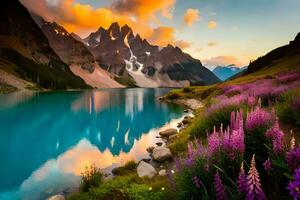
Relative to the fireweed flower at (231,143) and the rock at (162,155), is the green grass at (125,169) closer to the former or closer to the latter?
the rock at (162,155)

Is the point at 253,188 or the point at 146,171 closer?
the point at 253,188

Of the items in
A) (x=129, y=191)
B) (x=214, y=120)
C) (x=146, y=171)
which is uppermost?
(x=214, y=120)

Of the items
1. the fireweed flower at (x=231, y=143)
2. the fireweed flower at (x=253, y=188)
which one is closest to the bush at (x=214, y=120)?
the fireweed flower at (x=231, y=143)

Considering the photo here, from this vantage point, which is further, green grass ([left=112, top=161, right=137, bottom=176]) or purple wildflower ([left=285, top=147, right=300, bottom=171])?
green grass ([left=112, top=161, right=137, bottom=176])

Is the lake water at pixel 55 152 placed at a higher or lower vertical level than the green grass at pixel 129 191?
lower

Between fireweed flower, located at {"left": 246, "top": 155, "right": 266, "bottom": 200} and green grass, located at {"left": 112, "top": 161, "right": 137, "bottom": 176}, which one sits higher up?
fireweed flower, located at {"left": 246, "top": 155, "right": 266, "bottom": 200}

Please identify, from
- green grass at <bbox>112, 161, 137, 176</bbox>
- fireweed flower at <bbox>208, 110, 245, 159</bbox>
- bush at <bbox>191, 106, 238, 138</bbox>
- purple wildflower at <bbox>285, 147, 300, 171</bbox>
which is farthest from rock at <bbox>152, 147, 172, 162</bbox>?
purple wildflower at <bbox>285, 147, 300, 171</bbox>

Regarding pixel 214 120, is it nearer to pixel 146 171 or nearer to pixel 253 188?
pixel 146 171

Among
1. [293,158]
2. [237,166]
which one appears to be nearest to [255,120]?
[237,166]

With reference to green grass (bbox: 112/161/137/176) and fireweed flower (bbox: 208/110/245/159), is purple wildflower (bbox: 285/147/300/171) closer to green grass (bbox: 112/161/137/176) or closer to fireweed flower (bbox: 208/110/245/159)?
fireweed flower (bbox: 208/110/245/159)

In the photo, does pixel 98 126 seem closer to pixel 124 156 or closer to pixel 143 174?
pixel 124 156

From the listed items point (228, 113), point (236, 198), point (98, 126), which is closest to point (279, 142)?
point (236, 198)

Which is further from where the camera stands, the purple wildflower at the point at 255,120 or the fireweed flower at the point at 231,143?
the purple wildflower at the point at 255,120

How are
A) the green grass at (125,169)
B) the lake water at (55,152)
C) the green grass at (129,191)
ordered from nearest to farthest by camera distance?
the green grass at (129,191)
the lake water at (55,152)
the green grass at (125,169)
